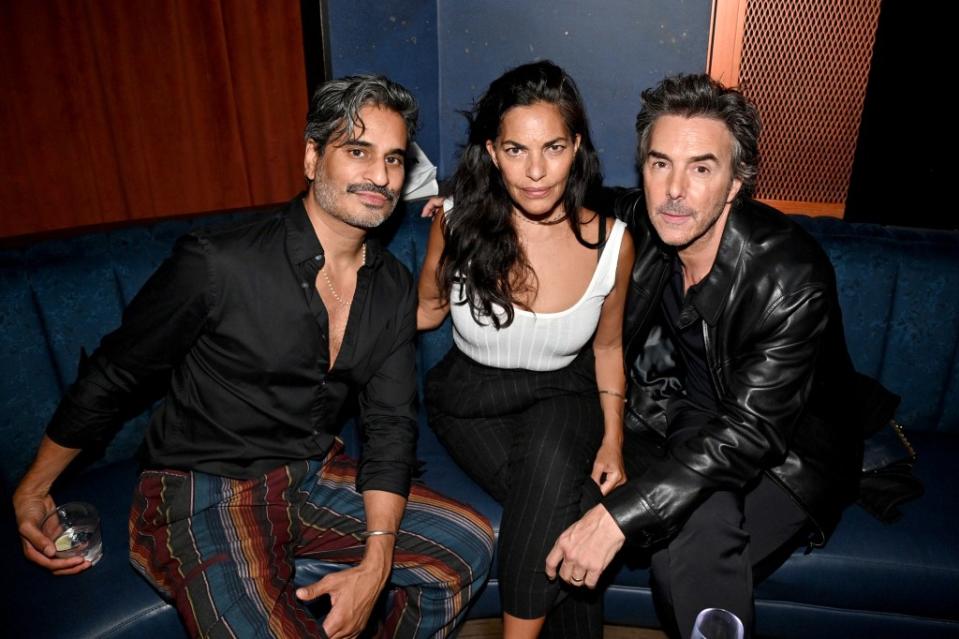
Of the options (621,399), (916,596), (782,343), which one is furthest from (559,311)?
(916,596)

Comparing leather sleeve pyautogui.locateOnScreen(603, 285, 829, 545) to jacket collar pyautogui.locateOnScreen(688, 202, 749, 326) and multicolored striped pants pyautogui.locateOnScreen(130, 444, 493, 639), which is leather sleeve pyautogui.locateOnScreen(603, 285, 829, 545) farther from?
multicolored striped pants pyautogui.locateOnScreen(130, 444, 493, 639)

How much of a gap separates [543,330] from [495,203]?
1.43 ft

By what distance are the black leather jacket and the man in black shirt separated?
550 mm

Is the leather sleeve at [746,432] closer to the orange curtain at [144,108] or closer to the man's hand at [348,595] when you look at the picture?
the man's hand at [348,595]

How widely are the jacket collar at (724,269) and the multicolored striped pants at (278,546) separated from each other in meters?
0.85

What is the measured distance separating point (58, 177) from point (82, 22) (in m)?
0.65

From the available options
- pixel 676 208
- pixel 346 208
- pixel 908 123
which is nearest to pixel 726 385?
pixel 676 208

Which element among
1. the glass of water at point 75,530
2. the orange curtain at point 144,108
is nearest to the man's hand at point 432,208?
the glass of water at point 75,530

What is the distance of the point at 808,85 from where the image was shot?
107 inches

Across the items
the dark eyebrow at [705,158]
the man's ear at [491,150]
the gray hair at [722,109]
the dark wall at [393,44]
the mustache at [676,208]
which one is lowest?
the mustache at [676,208]

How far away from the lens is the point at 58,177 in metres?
2.71

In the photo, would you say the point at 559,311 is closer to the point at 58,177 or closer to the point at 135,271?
the point at 135,271

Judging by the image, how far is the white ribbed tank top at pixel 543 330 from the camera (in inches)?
73.9

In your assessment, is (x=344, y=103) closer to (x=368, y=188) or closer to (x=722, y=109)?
(x=368, y=188)
